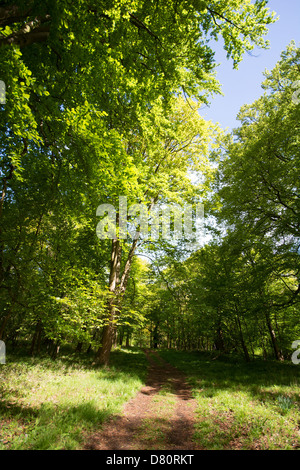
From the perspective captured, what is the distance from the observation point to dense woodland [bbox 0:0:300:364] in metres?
4.47

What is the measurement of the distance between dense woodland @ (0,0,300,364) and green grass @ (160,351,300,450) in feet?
11.1

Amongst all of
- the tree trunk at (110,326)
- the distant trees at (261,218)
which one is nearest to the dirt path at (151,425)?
the tree trunk at (110,326)

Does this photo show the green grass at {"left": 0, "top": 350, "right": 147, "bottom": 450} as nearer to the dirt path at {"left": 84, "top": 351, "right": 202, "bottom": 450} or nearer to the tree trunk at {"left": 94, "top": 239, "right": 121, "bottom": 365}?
the dirt path at {"left": 84, "top": 351, "right": 202, "bottom": 450}

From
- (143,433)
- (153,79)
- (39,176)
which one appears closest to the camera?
(143,433)

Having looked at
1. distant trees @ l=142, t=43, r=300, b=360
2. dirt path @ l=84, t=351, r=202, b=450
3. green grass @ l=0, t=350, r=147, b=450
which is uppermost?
distant trees @ l=142, t=43, r=300, b=360

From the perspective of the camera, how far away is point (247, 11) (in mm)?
4988

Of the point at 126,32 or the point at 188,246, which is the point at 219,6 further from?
the point at 188,246

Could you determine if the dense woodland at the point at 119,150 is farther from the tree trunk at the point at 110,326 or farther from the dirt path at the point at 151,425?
the dirt path at the point at 151,425

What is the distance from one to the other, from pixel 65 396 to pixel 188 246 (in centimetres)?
978

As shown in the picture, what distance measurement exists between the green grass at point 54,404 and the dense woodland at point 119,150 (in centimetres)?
144

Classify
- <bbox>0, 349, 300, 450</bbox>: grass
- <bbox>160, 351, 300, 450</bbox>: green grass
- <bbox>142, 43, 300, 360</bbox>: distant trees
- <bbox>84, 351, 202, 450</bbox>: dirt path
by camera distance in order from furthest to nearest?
<bbox>142, 43, 300, 360</bbox>: distant trees → <bbox>84, 351, 202, 450</bbox>: dirt path → <bbox>160, 351, 300, 450</bbox>: green grass → <bbox>0, 349, 300, 450</bbox>: grass

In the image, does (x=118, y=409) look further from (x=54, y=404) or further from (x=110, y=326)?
(x=110, y=326)

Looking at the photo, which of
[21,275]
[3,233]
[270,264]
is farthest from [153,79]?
[270,264]

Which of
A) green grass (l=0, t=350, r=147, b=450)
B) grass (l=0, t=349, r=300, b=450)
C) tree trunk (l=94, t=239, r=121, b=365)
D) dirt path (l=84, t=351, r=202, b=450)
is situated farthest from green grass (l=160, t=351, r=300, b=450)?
tree trunk (l=94, t=239, r=121, b=365)
